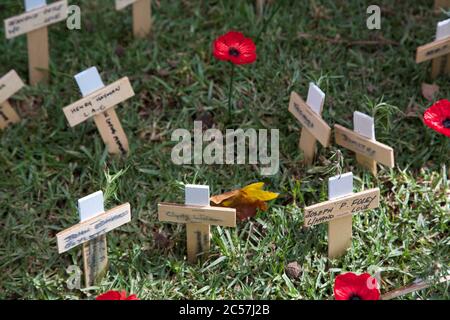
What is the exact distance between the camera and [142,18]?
299cm

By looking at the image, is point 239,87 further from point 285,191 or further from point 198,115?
point 285,191

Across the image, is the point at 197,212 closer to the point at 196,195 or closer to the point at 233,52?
the point at 196,195

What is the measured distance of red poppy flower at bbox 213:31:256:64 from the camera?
2.56 metres

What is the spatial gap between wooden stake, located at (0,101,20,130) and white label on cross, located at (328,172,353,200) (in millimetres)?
1130

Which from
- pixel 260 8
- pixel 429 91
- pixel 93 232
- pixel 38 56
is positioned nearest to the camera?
pixel 93 232

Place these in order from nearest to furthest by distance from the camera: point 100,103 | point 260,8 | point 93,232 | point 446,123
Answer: point 93,232
point 446,123
point 100,103
point 260,8

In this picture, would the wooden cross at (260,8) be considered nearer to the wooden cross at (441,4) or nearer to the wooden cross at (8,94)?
the wooden cross at (441,4)

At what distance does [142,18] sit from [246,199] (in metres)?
0.92

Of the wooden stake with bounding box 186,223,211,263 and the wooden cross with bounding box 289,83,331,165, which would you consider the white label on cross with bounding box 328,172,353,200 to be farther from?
the wooden stake with bounding box 186,223,211,263

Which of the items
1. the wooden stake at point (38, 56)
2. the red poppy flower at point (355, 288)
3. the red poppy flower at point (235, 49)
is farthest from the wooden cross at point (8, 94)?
the red poppy flower at point (355, 288)

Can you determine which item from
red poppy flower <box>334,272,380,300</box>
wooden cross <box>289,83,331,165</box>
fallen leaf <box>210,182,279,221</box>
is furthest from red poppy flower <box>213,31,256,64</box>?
red poppy flower <box>334,272,380,300</box>

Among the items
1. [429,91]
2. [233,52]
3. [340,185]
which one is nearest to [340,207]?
[340,185]

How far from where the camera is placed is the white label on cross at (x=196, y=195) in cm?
222

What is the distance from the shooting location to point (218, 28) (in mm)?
3076
